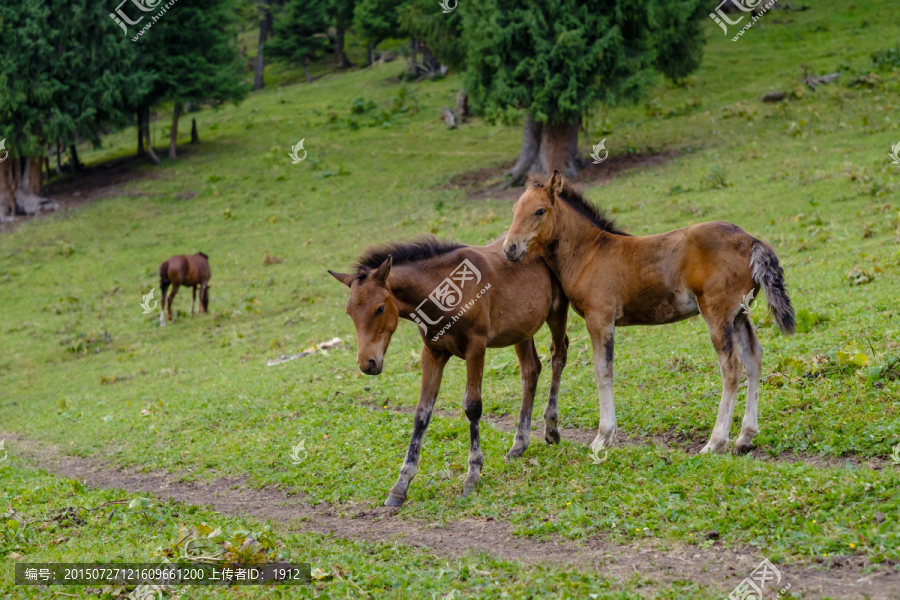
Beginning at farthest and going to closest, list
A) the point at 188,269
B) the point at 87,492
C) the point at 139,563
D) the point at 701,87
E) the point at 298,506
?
the point at 701,87 < the point at 188,269 < the point at 87,492 < the point at 298,506 < the point at 139,563

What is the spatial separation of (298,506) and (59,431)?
8013mm

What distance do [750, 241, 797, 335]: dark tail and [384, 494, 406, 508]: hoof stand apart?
4264mm

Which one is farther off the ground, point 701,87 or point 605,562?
point 701,87

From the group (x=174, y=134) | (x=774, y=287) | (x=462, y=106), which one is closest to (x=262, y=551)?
(x=774, y=287)

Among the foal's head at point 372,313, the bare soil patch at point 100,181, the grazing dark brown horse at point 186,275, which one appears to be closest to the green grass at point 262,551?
the foal's head at point 372,313

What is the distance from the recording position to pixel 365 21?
46.8 m

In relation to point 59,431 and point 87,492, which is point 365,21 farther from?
point 87,492

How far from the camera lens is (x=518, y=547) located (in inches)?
271

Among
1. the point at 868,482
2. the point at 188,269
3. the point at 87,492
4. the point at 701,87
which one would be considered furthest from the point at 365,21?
the point at 868,482

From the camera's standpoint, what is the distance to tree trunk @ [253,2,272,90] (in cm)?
6228

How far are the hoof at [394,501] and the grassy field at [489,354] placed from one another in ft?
0.69

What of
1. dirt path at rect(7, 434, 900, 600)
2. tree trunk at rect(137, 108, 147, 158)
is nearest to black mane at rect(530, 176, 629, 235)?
dirt path at rect(7, 434, 900, 600)

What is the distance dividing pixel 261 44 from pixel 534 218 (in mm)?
59351

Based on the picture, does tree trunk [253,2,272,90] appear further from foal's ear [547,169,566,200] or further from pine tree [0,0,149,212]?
foal's ear [547,169,566,200]
